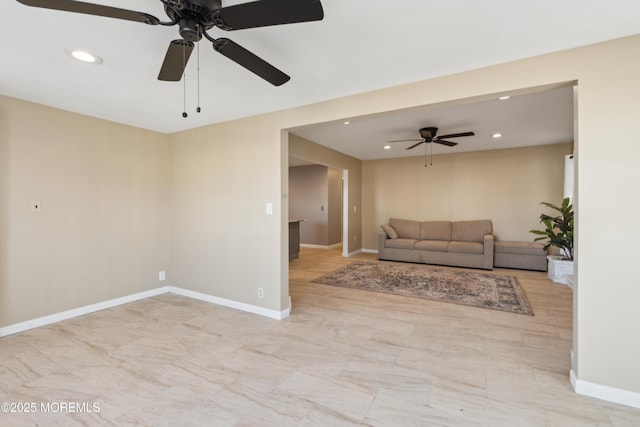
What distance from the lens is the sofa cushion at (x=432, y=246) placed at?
582 centimetres

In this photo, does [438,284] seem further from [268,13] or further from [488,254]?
[268,13]

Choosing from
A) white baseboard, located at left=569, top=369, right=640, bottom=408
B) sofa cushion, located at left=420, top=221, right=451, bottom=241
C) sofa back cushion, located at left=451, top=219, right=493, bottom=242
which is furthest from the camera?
sofa cushion, located at left=420, top=221, right=451, bottom=241

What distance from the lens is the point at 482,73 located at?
87.4 inches

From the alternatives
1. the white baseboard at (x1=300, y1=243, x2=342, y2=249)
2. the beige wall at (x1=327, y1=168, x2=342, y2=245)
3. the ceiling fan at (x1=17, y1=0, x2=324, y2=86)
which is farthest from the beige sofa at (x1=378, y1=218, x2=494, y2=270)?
the ceiling fan at (x1=17, y1=0, x2=324, y2=86)

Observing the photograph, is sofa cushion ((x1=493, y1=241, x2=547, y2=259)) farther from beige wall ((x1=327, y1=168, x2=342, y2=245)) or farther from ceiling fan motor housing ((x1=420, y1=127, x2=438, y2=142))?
beige wall ((x1=327, y1=168, x2=342, y2=245))

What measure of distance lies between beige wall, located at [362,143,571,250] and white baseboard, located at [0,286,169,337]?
5.25 m

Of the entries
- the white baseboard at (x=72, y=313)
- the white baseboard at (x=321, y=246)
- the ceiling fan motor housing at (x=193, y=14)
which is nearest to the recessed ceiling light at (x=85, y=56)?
the ceiling fan motor housing at (x=193, y=14)

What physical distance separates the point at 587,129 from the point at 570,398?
5.82 feet

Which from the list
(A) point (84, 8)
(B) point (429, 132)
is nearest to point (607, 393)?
(B) point (429, 132)

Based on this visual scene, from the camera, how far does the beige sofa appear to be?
555 cm

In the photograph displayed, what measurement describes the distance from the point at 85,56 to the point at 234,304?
2.78 metres

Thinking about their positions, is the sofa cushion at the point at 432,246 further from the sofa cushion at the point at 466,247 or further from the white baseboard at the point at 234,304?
the white baseboard at the point at 234,304

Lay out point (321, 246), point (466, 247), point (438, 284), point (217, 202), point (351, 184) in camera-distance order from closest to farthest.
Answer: point (217, 202)
point (438, 284)
point (466, 247)
point (351, 184)
point (321, 246)

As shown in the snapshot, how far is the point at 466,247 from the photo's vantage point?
5609 millimetres
